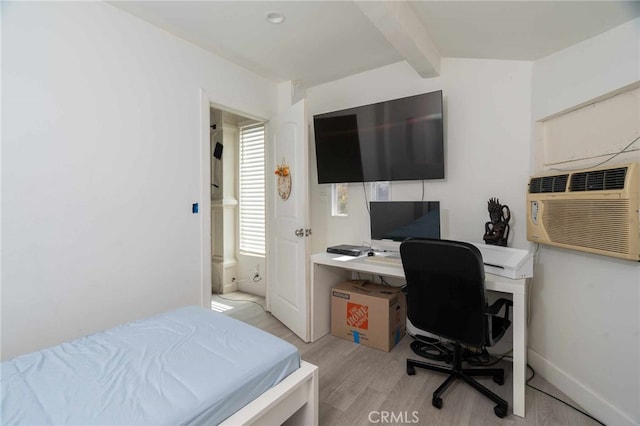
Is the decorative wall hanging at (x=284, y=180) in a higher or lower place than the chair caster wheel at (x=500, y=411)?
higher

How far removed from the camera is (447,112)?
261cm

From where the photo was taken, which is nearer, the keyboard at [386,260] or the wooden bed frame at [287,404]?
the wooden bed frame at [287,404]

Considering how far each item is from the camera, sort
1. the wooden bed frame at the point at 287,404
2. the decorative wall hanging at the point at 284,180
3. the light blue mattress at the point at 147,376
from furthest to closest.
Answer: the decorative wall hanging at the point at 284,180 < the wooden bed frame at the point at 287,404 < the light blue mattress at the point at 147,376

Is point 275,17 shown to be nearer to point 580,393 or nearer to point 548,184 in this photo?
point 548,184

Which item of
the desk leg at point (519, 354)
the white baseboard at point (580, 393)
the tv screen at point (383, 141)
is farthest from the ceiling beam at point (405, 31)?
the white baseboard at point (580, 393)

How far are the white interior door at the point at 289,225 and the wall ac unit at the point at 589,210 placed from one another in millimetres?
1702

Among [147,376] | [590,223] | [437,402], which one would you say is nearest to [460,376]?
[437,402]

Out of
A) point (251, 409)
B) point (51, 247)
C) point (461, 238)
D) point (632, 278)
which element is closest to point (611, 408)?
point (632, 278)

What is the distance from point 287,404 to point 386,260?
1.41 m

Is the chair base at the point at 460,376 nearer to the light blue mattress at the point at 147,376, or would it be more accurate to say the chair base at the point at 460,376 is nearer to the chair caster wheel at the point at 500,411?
the chair caster wheel at the point at 500,411

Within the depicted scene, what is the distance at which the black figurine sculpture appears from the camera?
219cm

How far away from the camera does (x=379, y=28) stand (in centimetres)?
180

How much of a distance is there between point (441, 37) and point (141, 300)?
113 inches

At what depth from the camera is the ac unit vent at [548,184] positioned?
178 centimetres
